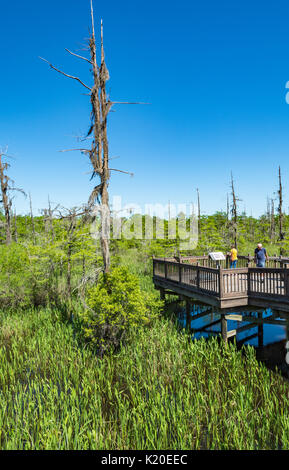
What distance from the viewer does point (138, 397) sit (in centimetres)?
683

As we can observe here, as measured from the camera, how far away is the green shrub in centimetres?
1044

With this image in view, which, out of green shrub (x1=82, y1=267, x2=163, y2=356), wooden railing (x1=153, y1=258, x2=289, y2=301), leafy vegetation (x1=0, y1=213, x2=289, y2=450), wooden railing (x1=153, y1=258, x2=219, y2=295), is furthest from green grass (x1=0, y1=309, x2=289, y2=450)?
wooden railing (x1=153, y1=258, x2=219, y2=295)

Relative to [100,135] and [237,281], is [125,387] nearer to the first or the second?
[237,281]

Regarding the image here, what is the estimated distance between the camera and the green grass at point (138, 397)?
5.61m

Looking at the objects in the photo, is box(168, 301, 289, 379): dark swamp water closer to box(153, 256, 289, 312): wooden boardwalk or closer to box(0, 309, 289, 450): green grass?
box(153, 256, 289, 312): wooden boardwalk

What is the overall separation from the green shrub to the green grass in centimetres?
80

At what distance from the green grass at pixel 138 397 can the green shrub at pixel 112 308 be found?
0.80 metres

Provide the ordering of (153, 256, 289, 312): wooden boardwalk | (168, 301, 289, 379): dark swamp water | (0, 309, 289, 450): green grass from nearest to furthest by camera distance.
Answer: (0, 309, 289, 450): green grass < (153, 256, 289, 312): wooden boardwalk < (168, 301, 289, 379): dark swamp water

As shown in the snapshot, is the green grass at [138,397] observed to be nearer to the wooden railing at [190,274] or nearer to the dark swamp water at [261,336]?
the dark swamp water at [261,336]

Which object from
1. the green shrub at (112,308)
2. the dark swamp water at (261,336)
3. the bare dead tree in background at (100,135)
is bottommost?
the dark swamp water at (261,336)

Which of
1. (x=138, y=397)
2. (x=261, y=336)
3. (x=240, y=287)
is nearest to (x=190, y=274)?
(x=240, y=287)

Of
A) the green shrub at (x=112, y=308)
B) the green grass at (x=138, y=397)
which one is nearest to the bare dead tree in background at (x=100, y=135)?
the green shrub at (x=112, y=308)
